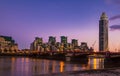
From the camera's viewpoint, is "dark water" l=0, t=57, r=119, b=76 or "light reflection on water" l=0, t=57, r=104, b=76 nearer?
"dark water" l=0, t=57, r=119, b=76

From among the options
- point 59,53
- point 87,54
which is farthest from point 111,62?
point 59,53

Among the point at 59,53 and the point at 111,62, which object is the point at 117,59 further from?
the point at 59,53

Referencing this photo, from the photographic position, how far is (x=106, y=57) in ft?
409

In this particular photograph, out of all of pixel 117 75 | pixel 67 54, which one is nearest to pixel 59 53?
pixel 67 54

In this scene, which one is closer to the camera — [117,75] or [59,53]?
[117,75]

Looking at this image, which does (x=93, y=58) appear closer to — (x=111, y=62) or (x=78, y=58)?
(x=78, y=58)

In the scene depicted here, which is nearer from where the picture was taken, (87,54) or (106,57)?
(106,57)

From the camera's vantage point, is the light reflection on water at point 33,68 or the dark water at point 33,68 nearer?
the dark water at point 33,68

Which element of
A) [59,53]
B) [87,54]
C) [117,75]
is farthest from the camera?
[59,53]

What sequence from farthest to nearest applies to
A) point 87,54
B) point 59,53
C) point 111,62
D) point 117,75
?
point 59,53
point 87,54
point 111,62
point 117,75

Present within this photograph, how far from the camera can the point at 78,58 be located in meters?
176

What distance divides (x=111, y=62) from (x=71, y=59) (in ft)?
176

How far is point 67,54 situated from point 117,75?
137m

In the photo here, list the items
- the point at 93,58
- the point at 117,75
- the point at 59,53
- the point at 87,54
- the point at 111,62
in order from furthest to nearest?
the point at 59,53, the point at 93,58, the point at 87,54, the point at 111,62, the point at 117,75
